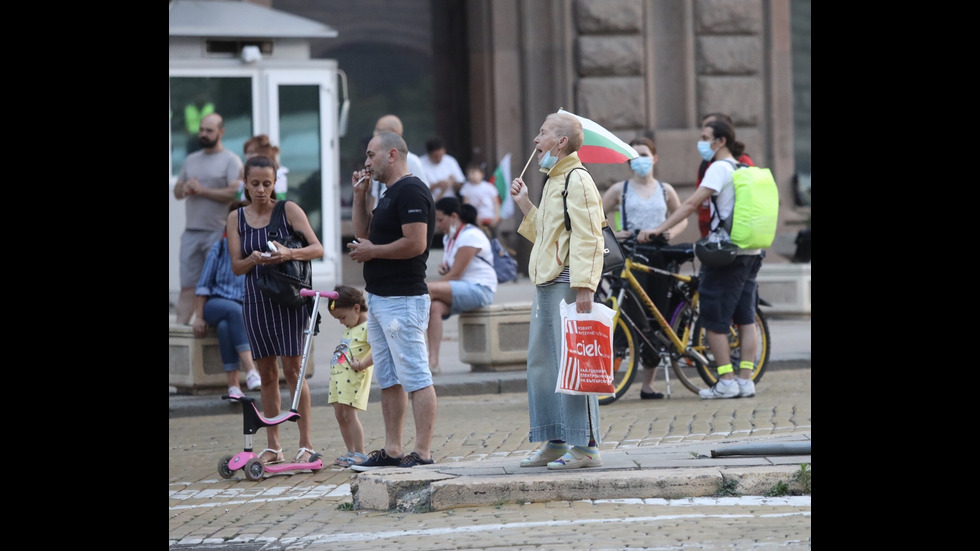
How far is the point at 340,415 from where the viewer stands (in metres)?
8.34

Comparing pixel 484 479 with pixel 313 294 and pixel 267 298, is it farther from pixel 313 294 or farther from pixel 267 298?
pixel 267 298

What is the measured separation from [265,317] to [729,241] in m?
3.64

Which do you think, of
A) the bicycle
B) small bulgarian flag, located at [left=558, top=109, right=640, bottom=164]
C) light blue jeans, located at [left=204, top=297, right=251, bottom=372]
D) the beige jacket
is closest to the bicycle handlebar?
the bicycle

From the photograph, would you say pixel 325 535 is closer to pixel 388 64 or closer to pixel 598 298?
pixel 598 298

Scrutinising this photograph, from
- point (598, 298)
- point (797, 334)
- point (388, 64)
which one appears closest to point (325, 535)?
point (598, 298)

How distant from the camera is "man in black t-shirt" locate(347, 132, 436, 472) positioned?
A: 7793mm

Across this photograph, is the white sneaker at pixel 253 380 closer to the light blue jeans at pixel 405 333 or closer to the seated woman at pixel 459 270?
the seated woman at pixel 459 270

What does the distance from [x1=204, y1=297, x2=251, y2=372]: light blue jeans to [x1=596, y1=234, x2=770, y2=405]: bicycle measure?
2.55 metres

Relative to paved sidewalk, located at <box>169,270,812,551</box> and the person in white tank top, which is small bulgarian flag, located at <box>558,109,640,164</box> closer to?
paved sidewalk, located at <box>169,270,812,551</box>

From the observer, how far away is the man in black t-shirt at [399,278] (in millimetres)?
7793

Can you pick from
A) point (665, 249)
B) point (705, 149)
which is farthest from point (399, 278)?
point (705, 149)

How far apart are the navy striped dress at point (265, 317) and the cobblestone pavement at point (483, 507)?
706 millimetres

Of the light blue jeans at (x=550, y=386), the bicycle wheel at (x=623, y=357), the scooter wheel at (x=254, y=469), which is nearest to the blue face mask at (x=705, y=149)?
the bicycle wheel at (x=623, y=357)
